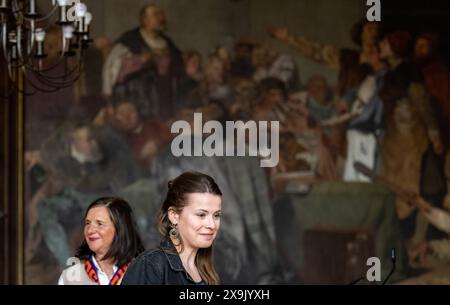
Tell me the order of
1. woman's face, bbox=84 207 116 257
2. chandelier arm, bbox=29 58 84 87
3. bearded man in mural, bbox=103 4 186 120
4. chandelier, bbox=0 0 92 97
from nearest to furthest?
1. woman's face, bbox=84 207 116 257
2. chandelier, bbox=0 0 92 97
3. chandelier arm, bbox=29 58 84 87
4. bearded man in mural, bbox=103 4 186 120

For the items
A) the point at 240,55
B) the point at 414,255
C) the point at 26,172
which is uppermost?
the point at 240,55

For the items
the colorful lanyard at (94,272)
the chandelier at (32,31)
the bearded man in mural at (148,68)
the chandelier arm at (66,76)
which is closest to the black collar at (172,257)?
the colorful lanyard at (94,272)

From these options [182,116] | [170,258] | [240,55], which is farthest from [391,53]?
[170,258]

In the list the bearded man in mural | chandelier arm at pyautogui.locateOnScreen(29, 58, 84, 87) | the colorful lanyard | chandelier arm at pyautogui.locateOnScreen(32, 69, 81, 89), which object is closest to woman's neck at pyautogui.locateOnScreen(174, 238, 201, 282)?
the colorful lanyard

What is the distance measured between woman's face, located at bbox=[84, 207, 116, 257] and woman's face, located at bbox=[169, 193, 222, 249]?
1.19 m

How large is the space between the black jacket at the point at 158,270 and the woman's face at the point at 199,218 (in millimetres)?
70

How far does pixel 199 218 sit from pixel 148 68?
1102cm

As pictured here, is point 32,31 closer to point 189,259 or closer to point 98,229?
point 98,229

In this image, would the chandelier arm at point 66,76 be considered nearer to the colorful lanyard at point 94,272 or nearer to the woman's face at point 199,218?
the colorful lanyard at point 94,272

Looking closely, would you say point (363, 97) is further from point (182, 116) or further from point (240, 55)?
point (182, 116)

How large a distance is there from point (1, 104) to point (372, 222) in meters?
5.82

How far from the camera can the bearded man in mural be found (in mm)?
13078

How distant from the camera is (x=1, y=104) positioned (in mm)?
12477

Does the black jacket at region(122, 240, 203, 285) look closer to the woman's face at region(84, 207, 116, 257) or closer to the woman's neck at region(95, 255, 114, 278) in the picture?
the woman's face at region(84, 207, 116, 257)
